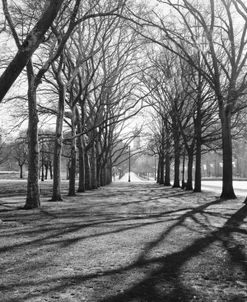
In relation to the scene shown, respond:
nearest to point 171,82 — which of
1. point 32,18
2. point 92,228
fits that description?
point 32,18

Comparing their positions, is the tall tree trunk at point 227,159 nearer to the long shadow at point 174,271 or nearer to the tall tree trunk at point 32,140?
the tall tree trunk at point 32,140

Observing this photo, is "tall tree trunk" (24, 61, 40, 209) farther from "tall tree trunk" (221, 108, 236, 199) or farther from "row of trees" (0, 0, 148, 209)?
"tall tree trunk" (221, 108, 236, 199)

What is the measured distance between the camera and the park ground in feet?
13.6

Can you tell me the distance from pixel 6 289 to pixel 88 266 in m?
1.34

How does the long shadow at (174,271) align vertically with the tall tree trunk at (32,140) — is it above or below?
below

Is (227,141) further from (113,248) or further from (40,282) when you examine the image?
(40,282)

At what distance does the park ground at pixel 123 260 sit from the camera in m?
4.14

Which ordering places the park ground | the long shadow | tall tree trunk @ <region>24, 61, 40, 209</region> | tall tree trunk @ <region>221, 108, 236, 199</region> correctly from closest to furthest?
the long shadow < the park ground < tall tree trunk @ <region>24, 61, 40, 209</region> < tall tree trunk @ <region>221, 108, 236, 199</region>

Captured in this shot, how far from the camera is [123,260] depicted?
18.5 ft

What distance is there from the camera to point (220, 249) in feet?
21.0

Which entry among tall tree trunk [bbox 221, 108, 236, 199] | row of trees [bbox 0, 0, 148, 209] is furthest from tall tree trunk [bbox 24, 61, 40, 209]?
tall tree trunk [bbox 221, 108, 236, 199]

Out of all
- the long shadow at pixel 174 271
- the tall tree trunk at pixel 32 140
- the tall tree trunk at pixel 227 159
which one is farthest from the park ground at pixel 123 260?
the tall tree trunk at pixel 227 159

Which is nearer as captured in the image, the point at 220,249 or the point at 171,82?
the point at 220,249

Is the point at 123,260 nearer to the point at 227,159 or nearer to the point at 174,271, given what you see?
the point at 174,271
